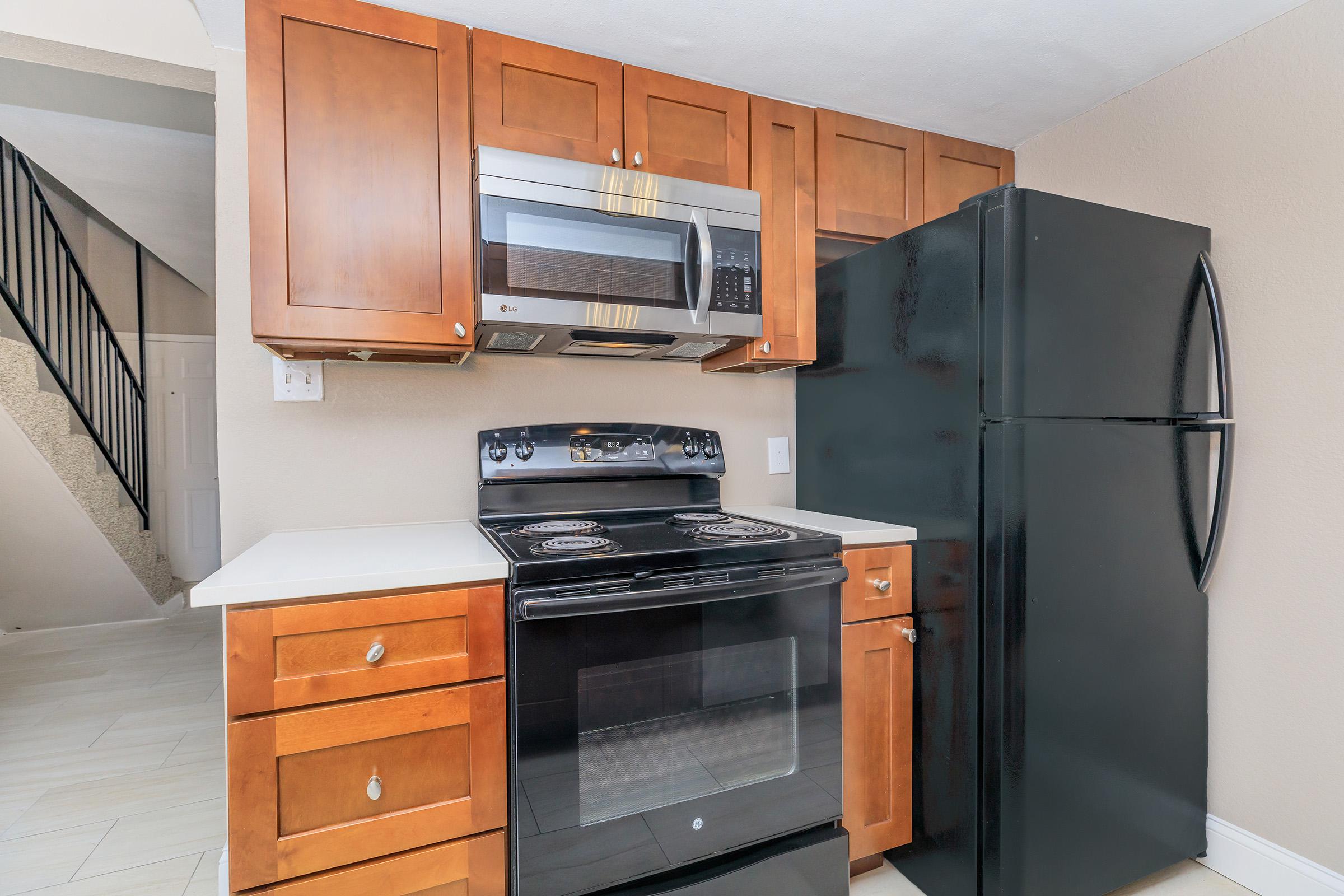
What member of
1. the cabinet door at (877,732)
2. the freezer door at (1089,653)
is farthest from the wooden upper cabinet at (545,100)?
the cabinet door at (877,732)

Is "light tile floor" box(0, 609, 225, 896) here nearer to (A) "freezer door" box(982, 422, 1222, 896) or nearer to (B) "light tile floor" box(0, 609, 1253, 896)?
(B) "light tile floor" box(0, 609, 1253, 896)

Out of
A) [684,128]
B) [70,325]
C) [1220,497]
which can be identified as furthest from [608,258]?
[70,325]

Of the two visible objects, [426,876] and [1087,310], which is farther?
[1087,310]

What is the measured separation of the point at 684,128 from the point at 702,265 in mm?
420

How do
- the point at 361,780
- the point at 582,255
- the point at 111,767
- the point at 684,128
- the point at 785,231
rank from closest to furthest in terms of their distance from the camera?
the point at 361,780 < the point at 582,255 < the point at 684,128 < the point at 785,231 < the point at 111,767

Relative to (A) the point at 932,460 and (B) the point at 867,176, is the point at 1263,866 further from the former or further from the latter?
(B) the point at 867,176

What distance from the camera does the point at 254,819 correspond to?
1.12 metres

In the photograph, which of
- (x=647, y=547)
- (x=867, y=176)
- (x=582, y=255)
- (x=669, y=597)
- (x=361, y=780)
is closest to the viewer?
(x=361, y=780)

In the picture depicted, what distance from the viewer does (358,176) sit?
4.78 ft

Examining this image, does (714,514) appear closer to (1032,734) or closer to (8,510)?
(1032,734)

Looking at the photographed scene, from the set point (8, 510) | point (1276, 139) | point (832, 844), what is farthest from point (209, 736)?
point (1276, 139)

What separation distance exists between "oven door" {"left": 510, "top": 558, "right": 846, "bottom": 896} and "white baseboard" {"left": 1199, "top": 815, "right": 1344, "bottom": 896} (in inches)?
45.4

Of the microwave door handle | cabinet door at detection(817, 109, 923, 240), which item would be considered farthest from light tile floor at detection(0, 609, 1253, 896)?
cabinet door at detection(817, 109, 923, 240)

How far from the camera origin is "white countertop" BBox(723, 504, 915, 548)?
65.9 inches
